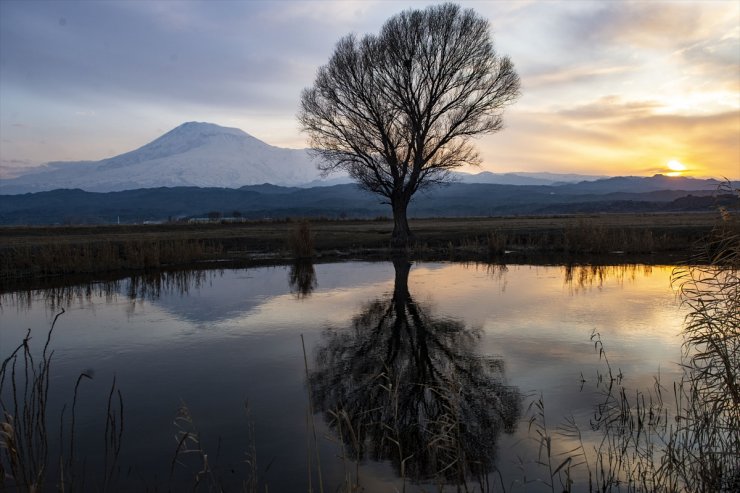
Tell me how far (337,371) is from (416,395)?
1676 mm

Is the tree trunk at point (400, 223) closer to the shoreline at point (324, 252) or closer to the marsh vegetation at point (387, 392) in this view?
the shoreline at point (324, 252)

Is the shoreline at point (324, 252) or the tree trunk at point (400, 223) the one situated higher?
the tree trunk at point (400, 223)

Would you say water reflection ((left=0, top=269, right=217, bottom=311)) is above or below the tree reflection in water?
above

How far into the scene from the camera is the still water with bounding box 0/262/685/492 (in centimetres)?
548

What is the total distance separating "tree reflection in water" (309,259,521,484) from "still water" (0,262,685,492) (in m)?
0.03

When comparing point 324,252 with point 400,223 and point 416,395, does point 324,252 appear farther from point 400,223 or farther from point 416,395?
point 416,395

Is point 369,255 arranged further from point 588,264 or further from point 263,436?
A: point 263,436

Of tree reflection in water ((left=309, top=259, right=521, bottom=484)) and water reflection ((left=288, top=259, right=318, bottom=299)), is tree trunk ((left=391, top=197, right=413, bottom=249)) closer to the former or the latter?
water reflection ((left=288, top=259, right=318, bottom=299))

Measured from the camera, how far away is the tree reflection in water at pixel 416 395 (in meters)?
5.34

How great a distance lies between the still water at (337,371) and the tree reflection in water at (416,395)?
33mm

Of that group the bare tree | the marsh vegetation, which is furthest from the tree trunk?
the marsh vegetation

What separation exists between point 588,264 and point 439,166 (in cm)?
1320

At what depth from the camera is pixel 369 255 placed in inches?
1123

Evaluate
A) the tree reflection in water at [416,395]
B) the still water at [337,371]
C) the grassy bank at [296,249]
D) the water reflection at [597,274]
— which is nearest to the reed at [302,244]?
the grassy bank at [296,249]
